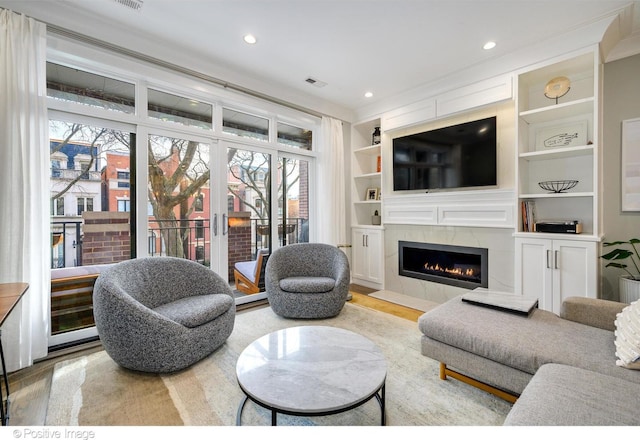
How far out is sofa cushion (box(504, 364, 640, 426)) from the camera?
3.25 feet

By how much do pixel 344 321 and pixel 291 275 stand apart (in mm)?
811

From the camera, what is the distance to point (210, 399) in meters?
1.68

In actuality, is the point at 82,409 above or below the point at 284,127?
below

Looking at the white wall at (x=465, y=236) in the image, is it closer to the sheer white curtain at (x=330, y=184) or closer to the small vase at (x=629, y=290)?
the sheer white curtain at (x=330, y=184)

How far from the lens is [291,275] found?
10.7ft

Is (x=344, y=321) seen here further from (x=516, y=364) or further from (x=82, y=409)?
(x=82, y=409)

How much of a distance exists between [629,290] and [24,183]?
15.9 ft

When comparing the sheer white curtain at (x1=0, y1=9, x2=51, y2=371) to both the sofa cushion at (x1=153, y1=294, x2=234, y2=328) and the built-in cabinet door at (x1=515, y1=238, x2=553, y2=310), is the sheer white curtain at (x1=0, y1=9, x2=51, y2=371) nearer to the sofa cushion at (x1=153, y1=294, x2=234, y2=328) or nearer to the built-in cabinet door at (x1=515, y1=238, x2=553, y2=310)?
the sofa cushion at (x1=153, y1=294, x2=234, y2=328)

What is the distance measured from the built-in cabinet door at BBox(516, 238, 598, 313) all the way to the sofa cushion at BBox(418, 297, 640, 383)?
1.00m

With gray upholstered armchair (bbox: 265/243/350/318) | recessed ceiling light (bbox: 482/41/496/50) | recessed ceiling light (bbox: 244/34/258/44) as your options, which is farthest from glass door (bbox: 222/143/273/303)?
recessed ceiling light (bbox: 482/41/496/50)

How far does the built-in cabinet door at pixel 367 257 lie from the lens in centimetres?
417

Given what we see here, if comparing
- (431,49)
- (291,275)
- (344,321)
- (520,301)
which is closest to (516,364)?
(520,301)

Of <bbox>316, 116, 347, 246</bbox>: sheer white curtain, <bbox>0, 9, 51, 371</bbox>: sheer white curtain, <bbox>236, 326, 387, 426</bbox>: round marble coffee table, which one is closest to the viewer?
<bbox>236, 326, 387, 426</bbox>: round marble coffee table

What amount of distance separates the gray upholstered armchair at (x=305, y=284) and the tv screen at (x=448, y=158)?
5.10 feet
